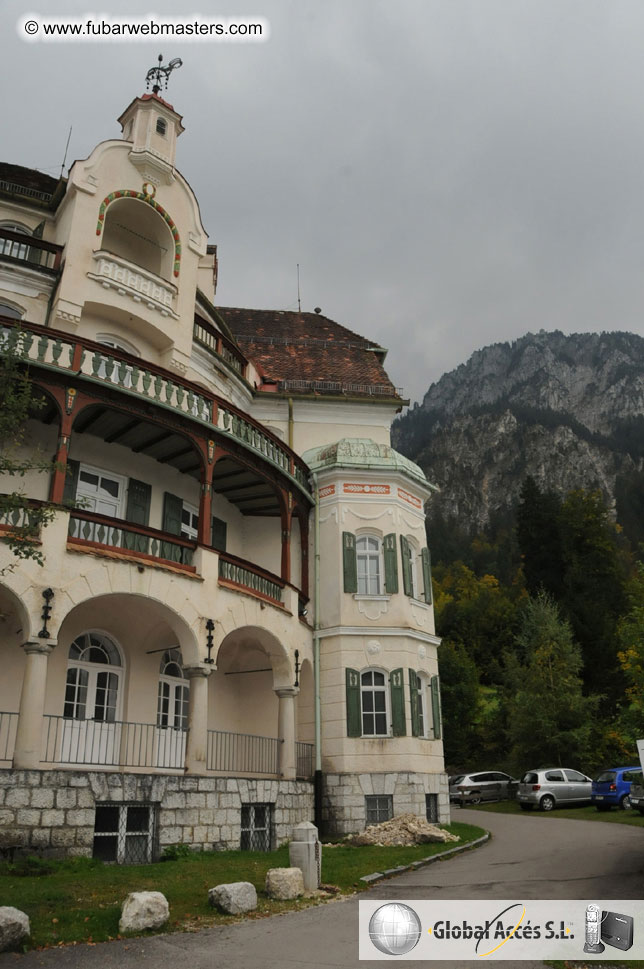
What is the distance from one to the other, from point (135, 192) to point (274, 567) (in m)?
11.3

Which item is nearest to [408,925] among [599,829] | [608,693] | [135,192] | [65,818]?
[65,818]

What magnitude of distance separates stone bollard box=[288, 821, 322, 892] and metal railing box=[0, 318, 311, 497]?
30.1 feet

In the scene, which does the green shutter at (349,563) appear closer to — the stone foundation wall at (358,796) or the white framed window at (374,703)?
the white framed window at (374,703)

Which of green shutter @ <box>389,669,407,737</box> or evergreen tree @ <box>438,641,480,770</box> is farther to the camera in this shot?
evergreen tree @ <box>438,641,480,770</box>

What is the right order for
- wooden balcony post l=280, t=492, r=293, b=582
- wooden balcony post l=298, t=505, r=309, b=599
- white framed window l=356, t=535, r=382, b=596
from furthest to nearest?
white framed window l=356, t=535, r=382, b=596 < wooden balcony post l=298, t=505, r=309, b=599 < wooden balcony post l=280, t=492, r=293, b=582

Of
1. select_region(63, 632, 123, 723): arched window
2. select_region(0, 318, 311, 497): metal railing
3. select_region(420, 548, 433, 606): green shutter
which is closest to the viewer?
select_region(0, 318, 311, 497): metal railing

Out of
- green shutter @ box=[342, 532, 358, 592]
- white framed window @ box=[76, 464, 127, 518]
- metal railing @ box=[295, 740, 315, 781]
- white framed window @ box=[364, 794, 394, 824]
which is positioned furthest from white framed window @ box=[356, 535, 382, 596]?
white framed window @ box=[76, 464, 127, 518]

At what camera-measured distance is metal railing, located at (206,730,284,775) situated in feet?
65.0

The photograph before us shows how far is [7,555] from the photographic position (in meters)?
14.5

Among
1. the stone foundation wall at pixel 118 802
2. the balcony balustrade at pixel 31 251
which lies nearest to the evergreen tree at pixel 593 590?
the stone foundation wall at pixel 118 802

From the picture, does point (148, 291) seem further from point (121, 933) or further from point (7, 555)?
point (121, 933)

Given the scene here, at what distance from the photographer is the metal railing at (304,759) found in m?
21.6

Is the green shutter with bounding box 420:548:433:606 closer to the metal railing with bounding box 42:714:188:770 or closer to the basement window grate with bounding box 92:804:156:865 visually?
the metal railing with bounding box 42:714:188:770

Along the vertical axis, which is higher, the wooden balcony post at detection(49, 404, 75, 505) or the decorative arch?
the decorative arch
